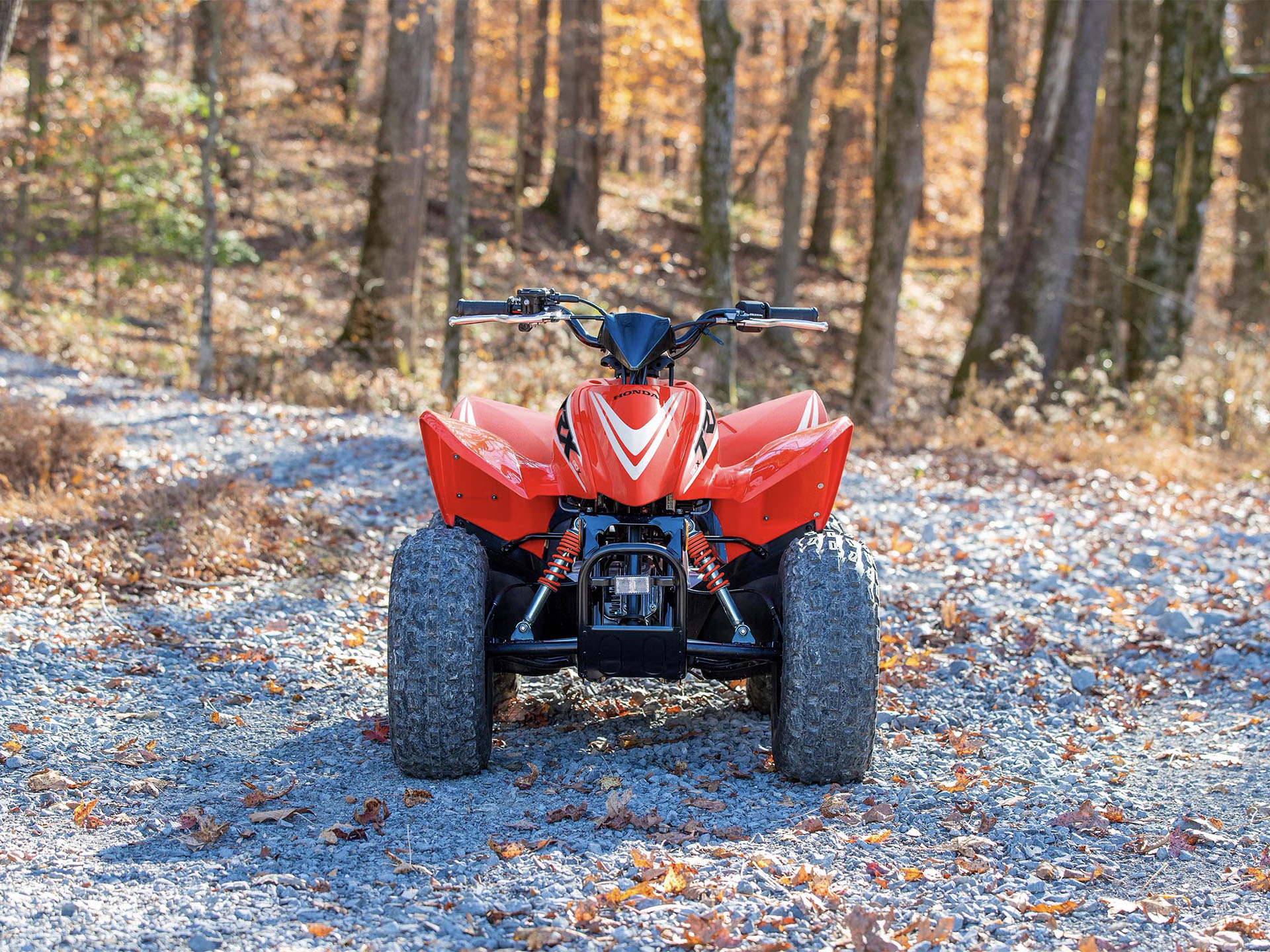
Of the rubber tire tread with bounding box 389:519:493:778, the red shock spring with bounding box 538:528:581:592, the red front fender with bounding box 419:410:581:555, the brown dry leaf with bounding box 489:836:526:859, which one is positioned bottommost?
the brown dry leaf with bounding box 489:836:526:859

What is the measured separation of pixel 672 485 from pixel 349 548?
3782mm

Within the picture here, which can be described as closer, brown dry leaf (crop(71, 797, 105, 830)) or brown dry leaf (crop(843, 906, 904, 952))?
brown dry leaf (crop(843, 906, 904, 952))

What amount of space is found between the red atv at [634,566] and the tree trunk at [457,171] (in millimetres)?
8827

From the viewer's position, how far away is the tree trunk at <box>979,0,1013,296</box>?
1909 cm

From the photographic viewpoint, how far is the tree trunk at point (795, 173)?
19.6 meters

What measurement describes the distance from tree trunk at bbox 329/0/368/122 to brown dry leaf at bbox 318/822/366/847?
24.3 meters

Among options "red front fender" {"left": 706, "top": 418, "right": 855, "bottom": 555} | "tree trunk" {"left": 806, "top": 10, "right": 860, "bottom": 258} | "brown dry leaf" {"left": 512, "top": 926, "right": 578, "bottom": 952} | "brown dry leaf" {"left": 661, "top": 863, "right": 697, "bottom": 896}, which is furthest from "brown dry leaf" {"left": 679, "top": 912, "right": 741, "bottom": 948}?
"tree trunk" {"left": 806, "top": 10, "right": 860, "bottom": 258}

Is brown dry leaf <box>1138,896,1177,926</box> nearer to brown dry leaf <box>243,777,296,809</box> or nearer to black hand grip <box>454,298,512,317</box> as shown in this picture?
brown dry leaf <box>243,777,296,809</box>

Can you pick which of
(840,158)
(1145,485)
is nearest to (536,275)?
(840,158)

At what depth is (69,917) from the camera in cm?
321

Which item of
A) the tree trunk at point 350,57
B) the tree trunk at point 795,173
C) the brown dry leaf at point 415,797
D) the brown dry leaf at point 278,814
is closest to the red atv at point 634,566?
the brown dry leaf at point 415,797

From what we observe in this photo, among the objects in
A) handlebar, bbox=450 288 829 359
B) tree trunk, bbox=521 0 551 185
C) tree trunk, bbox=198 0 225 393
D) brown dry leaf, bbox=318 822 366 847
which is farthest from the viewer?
tree trunk, bbox=521 0 551 185

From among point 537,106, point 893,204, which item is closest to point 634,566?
point 893,204

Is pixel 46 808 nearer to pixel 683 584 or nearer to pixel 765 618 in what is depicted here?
pixel 683 584
